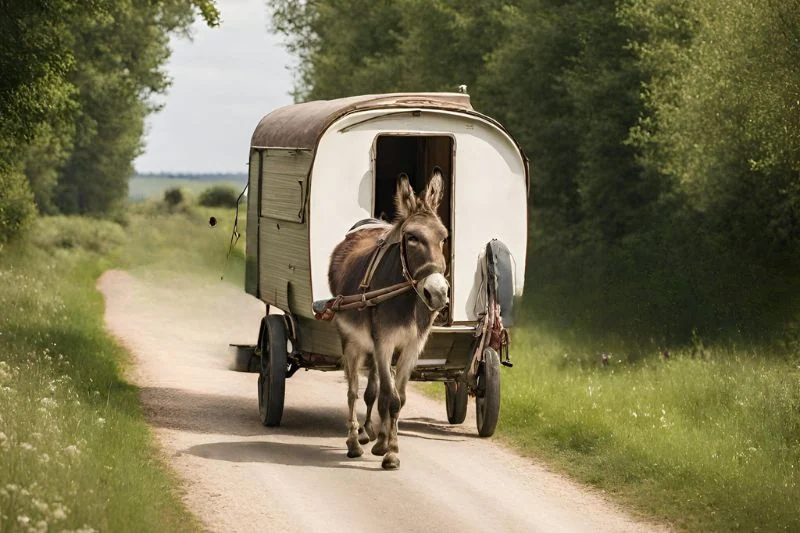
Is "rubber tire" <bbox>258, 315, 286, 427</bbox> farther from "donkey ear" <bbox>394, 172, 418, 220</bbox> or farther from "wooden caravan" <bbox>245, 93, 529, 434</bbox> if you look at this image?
"donkey ear" <bbox>394, 172, 418, 220</bbox>

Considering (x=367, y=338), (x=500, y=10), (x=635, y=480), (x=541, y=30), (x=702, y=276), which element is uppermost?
(x=500, y=10)

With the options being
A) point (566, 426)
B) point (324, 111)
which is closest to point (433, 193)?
point (324, 111)

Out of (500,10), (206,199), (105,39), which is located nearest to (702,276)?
(500,10)

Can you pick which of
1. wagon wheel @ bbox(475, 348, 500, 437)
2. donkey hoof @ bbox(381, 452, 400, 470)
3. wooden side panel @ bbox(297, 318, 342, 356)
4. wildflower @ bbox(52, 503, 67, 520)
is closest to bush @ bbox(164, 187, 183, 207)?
wooden side panel @ bbox(297, 318, 342, 356)

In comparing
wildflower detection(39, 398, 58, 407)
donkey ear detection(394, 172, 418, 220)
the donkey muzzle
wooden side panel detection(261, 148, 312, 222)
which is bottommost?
wildflower detection(39, 398, 58, 407)

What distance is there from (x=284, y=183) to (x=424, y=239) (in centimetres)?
336

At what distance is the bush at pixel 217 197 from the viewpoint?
90438 mm

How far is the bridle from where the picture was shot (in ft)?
38.9

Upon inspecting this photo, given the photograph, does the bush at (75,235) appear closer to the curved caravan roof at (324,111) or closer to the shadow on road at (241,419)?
the shadow on road at (241,419)

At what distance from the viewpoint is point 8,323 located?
1886 centimetres

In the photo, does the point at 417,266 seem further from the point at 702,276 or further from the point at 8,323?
the point at 702,276

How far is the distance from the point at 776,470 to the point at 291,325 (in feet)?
19.0

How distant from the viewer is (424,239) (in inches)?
457

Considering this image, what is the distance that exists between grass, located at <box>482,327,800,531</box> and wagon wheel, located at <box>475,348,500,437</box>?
32 cm
